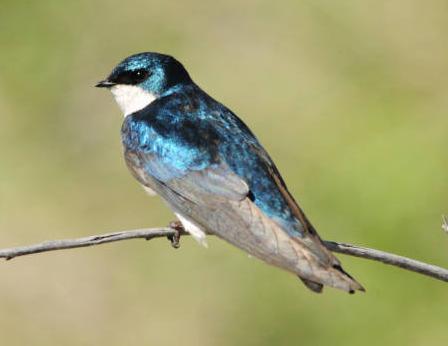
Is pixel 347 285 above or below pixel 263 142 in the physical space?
above

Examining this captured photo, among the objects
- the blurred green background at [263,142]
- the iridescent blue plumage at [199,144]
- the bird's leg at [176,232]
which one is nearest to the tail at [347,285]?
the iridescent blue plumage at [199,144]

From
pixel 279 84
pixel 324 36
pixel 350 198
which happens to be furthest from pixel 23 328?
pixel 324 36

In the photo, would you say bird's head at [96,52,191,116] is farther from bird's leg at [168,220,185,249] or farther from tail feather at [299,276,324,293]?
tail feather at [299,276,324,293]

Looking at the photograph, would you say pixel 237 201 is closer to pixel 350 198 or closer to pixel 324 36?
pixel 350 198

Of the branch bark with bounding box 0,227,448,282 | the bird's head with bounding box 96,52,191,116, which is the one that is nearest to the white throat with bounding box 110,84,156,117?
the bird's head with bounding box 96,52,191,116

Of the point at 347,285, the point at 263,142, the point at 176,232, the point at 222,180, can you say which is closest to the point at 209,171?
the point at 222,180

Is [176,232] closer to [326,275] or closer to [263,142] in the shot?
[326,275]
